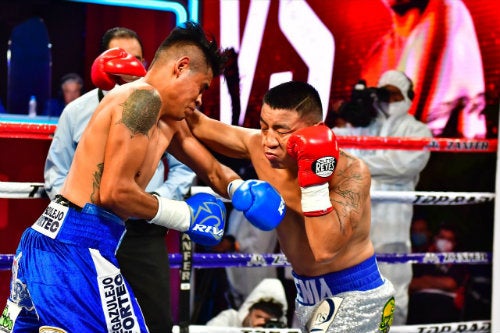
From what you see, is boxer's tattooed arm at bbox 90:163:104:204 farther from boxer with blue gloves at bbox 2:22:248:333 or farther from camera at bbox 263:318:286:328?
camera at bbox 263:318:286:328

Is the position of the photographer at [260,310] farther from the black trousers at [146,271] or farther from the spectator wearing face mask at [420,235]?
the spectator wearing face mask at [420,235]

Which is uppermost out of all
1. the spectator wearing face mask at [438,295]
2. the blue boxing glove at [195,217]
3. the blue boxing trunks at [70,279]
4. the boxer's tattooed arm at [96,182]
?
the boxer's tattooed arm at [96,182]

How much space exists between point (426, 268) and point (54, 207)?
2.75 meters

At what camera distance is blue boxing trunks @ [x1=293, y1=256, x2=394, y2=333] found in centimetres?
224

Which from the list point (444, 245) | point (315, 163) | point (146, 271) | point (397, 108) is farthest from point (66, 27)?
point (315, 163)

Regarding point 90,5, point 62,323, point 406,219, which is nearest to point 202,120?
point 62,323

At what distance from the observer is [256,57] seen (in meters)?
4.48

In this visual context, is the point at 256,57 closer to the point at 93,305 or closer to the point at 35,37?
the point at 35,37

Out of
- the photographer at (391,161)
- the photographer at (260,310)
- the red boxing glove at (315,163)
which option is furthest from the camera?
the photographer at (391,161)

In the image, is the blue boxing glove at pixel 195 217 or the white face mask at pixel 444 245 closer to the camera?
the blue boxing glove at pixel 195 217

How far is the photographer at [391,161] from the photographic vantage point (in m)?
3.59

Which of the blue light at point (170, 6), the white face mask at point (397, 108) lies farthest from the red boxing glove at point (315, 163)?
the blue light at point (170, 6)

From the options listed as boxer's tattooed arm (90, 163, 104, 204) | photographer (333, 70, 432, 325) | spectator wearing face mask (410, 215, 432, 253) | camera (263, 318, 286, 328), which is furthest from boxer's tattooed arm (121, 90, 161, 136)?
spectator wearing face mask (410, 215, 432, 253)

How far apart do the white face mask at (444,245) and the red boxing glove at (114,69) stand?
2299 millimetres
